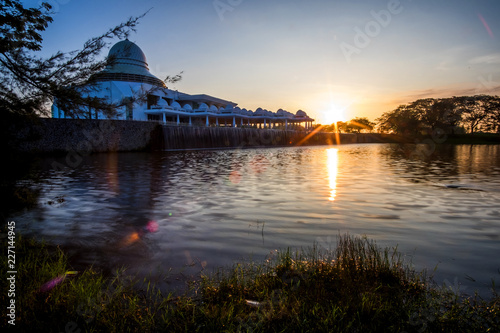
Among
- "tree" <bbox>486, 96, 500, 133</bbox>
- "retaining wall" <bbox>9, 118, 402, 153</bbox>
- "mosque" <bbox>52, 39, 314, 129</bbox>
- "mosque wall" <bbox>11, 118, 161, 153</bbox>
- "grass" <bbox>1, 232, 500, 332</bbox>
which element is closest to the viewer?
"grass" <bbox>1, 232, 500, 332</bbox>

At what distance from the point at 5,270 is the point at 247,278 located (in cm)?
256

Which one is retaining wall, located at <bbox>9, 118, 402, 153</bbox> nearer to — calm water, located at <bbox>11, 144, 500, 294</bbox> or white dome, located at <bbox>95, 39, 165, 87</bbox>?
calm water, located at <bbox>11, 144, 500, 294</bbox>

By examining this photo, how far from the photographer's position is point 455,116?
73.9 meters

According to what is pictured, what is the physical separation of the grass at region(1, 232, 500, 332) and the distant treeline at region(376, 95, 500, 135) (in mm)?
82924

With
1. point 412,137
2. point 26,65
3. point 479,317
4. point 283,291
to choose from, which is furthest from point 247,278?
point 412,137

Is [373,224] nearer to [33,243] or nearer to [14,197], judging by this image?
[33,243]

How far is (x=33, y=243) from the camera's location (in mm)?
4301

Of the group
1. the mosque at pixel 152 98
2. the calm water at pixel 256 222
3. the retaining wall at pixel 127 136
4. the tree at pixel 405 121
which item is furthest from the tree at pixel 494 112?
the calm water at pixel 256 222

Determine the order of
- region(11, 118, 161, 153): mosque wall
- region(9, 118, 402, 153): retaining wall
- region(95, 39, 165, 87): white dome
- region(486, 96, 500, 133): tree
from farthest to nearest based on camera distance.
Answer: region(486, 96, 500, 133): tree
region(95, 39, 165, 87): white dome
region(9, 118, 402, 153): retaining wall
region(11, 118, 161, 153): mosque wall

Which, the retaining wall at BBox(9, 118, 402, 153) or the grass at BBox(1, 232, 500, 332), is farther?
the retaining wall at BBox(9, 118, 402, 153)

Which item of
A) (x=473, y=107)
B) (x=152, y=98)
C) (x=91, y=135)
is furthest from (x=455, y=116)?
(x=91, y=135)

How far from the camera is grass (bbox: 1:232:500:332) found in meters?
2.44

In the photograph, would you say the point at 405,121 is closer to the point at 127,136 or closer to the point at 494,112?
the point at 494,112

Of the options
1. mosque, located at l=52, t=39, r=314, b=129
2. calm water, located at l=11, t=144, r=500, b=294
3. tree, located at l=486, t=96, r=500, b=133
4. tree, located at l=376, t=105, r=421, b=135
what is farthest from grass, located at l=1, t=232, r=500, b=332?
tree, located at l=486, t=96, r=500, b=133
